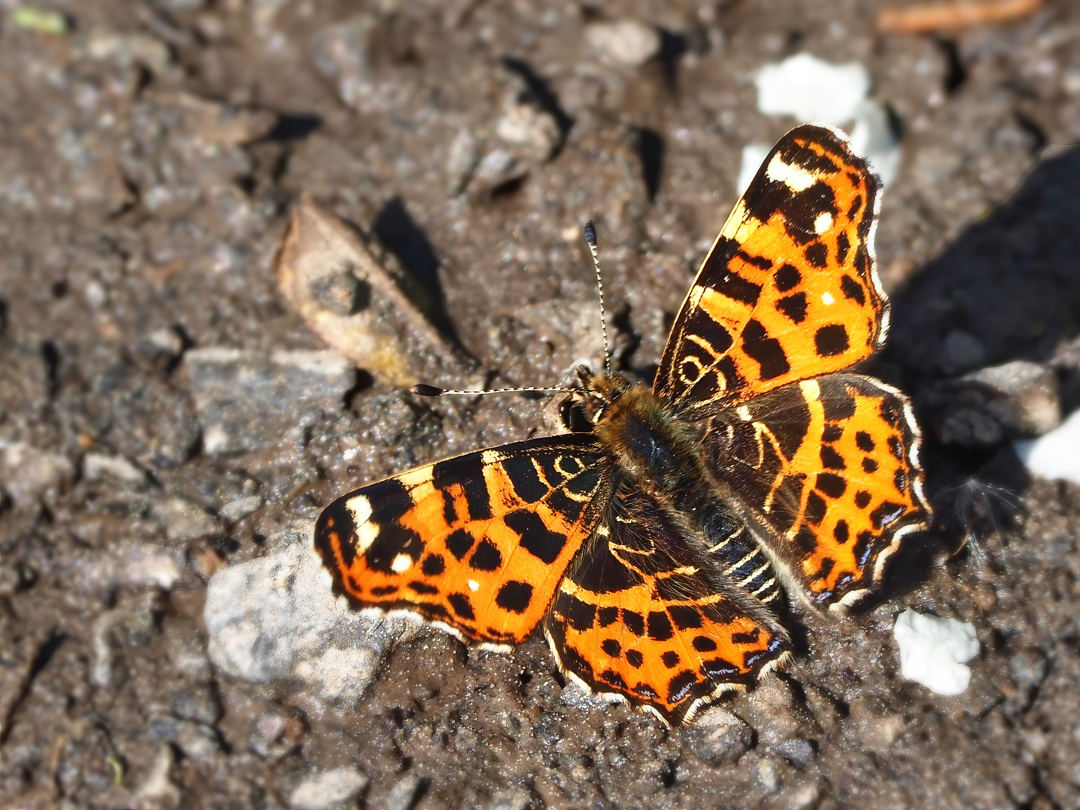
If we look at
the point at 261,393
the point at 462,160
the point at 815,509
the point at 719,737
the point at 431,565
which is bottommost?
the point at 261,393

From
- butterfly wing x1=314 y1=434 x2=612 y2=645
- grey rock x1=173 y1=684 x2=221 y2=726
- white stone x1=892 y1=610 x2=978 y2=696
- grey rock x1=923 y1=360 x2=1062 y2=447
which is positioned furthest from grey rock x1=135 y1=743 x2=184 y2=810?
grey rock x1=923 y1=360 x2=1062 y2=447

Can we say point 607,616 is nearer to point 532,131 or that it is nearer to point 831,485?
point 831,485

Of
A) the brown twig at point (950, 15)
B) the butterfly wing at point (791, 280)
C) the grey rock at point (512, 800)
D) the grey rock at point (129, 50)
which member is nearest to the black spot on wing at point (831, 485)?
the butterfly wing at point (791, 280)

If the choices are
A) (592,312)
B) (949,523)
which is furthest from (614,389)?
(949,523)

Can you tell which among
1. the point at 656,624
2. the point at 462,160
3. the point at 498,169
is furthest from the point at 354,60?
the point at 656,624

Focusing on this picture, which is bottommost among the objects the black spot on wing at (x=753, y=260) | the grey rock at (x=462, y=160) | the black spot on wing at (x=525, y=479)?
the black spot on wing at (x=525, y=479)

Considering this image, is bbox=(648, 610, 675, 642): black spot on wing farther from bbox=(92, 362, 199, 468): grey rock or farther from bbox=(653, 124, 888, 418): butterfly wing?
bbox=(92, 362, 199, 468): grey rock

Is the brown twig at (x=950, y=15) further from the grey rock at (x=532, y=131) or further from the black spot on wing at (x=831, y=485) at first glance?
the black spot on wing at (x=831, y=485)
